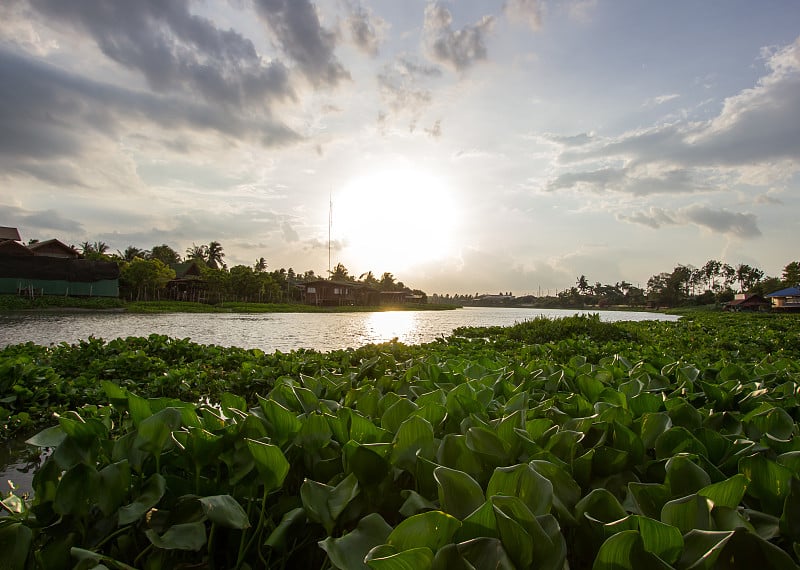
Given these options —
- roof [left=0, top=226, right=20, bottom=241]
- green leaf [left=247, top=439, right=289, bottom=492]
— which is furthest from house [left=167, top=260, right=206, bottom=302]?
green leaf [left=247, top=439, right=289, bottom=492]

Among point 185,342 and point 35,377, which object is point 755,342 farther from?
point 35,377

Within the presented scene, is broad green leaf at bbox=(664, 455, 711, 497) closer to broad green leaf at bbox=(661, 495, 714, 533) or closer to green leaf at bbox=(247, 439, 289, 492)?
broad green leaf at bbox=(661, 495, 714, 533)

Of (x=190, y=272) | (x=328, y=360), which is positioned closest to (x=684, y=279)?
(x=190, y=272)

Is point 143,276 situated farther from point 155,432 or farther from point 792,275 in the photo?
point 792,275

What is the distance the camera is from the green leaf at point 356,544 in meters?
0.76

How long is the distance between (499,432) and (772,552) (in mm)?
569

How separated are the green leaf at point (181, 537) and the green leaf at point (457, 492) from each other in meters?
0.51

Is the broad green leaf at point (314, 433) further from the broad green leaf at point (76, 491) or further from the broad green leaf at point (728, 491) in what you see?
the broad green leaf at point (728, 491)

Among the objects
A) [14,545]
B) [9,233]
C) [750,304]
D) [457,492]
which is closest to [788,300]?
[750,304]

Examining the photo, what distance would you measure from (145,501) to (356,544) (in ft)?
1.78

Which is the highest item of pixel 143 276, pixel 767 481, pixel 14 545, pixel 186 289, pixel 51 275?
pixel 143 276

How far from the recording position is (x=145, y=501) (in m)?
1.00

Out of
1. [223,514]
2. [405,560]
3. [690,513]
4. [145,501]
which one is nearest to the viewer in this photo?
[405,560]

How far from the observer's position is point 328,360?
4879 millimetres
